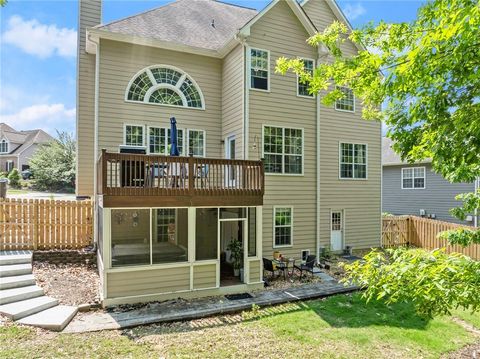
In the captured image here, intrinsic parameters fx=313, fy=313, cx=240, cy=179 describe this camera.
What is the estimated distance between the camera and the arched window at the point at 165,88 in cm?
1176

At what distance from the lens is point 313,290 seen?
31.1 ft

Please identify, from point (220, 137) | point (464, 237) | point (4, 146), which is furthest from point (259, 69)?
point (4, 146)

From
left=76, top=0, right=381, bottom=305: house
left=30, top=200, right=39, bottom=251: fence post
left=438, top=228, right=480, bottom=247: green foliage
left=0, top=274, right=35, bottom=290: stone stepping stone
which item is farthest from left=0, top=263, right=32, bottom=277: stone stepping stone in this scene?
left=438, top=228, right=480, bottom=247: green foliage

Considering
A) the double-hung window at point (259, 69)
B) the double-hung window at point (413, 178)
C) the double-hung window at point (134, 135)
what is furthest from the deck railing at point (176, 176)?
the double-hung window at point (413, 178)

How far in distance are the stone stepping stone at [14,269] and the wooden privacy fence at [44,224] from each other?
4.72 feet

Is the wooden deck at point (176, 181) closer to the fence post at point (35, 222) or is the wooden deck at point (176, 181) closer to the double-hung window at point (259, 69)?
the fence post at point (35, 222)

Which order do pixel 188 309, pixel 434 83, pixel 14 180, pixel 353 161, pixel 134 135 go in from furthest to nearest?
pixel 14 180 → pixel 353 161 → pixel 134 135 → pixel 188 309 → pixel 434 83

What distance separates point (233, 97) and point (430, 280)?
396 inches

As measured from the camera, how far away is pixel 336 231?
14.0m

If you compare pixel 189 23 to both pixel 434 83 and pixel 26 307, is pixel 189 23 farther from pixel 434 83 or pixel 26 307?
pixel 434 83

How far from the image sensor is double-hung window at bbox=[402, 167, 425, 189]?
68.1 ft

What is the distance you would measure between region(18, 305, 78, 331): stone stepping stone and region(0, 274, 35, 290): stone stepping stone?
165 cm

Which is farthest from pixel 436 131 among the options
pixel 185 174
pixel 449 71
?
pixel 185 174

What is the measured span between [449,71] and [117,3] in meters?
13.9
